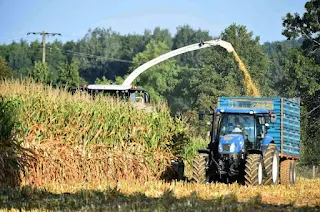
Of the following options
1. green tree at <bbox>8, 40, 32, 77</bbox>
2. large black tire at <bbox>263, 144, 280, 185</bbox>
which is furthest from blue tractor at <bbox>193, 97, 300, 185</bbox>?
green tree at <bbox>8, 40, 32, 77</bbox>

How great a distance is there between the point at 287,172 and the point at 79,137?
5.85 meters

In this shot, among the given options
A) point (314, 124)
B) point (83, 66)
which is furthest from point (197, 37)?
point (314, 124)

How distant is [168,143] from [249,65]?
40198mm

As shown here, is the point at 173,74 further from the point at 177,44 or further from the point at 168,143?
the point at 168,143

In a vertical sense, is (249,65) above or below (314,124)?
above

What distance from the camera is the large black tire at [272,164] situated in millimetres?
18078

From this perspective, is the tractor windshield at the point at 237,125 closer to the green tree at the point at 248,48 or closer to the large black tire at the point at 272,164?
the large black tire at the point at 272,164

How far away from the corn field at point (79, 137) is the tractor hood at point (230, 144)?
3032 millimetres

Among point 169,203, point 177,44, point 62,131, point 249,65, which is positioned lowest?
point 169,203

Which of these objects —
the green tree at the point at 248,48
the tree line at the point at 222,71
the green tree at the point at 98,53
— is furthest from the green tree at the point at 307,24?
the green tree at the point at 98,53

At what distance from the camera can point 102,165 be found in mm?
18797

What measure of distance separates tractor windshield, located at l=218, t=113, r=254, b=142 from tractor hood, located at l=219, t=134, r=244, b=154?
1.53 feet

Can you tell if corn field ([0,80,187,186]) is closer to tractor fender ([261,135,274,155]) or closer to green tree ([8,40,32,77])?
tractor fender ([261,135,274,155])

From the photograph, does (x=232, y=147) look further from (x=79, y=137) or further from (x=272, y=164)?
(x=79, y=137)
